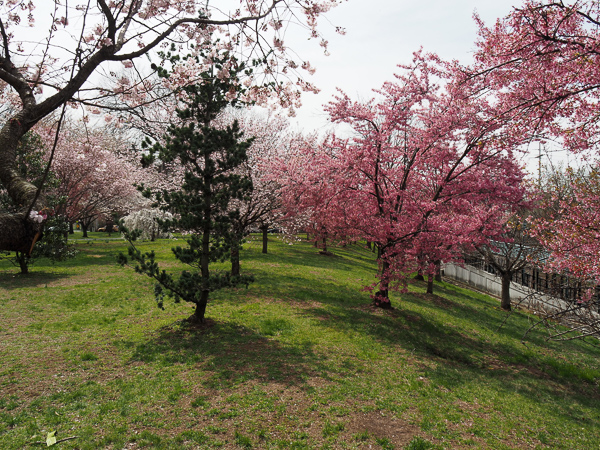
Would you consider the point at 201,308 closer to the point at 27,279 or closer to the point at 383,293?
the point at 383,293

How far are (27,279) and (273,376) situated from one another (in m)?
11.7

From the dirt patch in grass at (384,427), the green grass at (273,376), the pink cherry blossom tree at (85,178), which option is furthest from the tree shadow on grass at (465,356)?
the pink cherry blossom tree at (85,178)

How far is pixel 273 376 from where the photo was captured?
263 inches

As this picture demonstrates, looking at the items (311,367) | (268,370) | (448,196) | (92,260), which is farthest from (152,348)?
(92,260)

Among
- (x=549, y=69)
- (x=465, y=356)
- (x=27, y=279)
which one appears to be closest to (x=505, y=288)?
(x=465, y=356)

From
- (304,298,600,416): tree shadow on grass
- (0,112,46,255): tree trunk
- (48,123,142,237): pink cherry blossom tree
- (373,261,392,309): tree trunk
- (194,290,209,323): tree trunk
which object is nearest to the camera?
(0,112,46,255): tree trunk

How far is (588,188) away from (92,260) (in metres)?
20.3

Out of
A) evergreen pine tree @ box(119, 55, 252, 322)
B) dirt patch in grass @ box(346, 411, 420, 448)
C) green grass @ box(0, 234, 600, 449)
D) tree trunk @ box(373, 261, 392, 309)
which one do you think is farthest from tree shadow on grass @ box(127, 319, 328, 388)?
tree trunk @ box(373, 261, 392, 309)

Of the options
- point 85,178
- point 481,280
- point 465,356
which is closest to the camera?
point 465,356

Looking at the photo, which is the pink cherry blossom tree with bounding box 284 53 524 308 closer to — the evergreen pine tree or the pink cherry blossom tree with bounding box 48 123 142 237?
the evergreen pine tree

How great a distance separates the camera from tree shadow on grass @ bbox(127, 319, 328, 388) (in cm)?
666

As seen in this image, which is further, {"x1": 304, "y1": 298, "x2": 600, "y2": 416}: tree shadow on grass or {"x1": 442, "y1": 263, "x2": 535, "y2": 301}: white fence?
{"x1": 442, "y1": 263, "x2": 535, "y2": 301}: white fence

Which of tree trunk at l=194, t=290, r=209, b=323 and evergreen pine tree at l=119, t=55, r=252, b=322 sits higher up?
evergreen pine tree at l=119, t=55, r=252, b=322

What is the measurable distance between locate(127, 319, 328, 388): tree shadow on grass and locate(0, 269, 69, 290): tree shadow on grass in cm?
722
